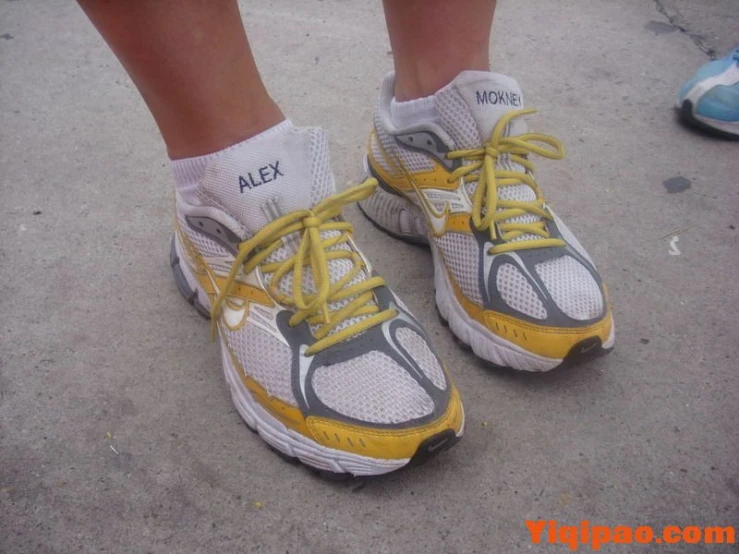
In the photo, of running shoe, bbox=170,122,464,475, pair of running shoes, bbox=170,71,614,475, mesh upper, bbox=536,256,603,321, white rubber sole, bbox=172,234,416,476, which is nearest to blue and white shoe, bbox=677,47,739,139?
pair of running shoes, bbox=170,71,614,475

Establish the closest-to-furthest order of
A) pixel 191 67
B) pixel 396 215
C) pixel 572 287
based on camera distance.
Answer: pixel 191 67, pixel 572 287, pixel 396 215

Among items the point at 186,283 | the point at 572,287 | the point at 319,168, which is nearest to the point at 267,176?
the point at 319,168

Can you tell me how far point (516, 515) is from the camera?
0.67m

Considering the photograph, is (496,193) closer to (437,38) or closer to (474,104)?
(474,104)

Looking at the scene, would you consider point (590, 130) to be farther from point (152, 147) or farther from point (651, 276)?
point (152, 147)

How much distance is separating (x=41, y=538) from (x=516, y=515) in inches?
20.5

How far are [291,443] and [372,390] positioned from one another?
Result: 0.39 ft

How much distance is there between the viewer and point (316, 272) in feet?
2.33

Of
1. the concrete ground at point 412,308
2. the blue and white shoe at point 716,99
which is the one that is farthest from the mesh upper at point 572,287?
the blue and white shoe at point 716,99

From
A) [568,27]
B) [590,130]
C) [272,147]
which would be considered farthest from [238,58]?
[568,27]

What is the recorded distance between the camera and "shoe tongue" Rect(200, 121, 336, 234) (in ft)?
2.25

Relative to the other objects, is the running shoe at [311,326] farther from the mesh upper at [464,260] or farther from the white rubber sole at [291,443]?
the mesh upper at [464,260]

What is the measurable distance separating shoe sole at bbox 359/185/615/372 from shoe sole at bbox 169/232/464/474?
0.47 feet

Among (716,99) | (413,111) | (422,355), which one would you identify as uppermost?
(413,111)
